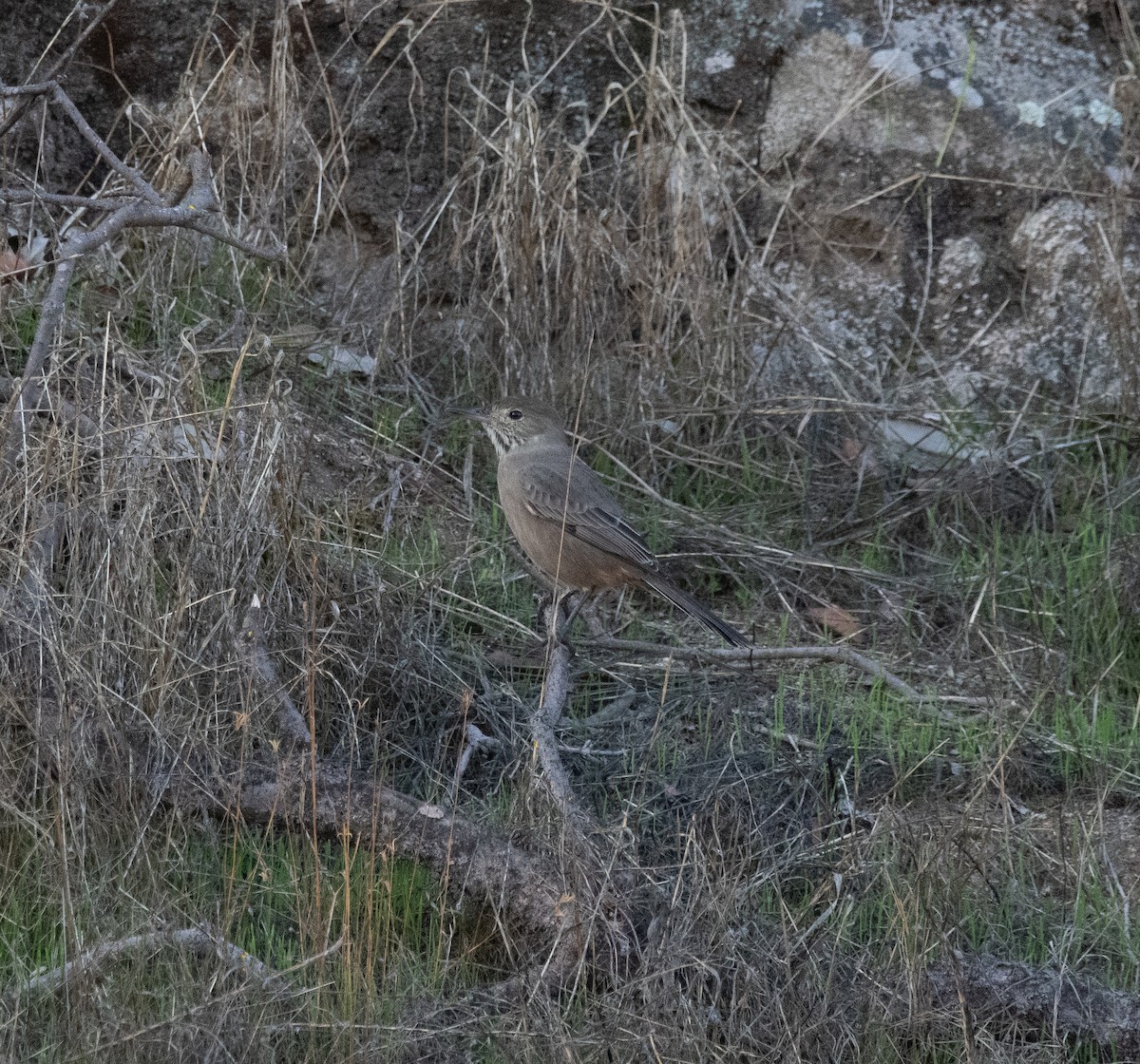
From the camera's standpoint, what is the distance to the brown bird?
5.35m

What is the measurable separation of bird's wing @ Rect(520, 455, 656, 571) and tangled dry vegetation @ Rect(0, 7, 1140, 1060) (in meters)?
0.31

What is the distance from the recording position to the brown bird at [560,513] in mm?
5352

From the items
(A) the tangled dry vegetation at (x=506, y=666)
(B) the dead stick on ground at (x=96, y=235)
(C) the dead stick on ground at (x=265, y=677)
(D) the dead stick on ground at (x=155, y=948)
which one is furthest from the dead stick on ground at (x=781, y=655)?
(D) the dead stick on ground at (x=155, y=948)

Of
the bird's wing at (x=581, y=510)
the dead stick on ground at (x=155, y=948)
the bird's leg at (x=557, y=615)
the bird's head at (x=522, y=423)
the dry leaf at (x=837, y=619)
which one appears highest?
the dead stick on ground at (x=155, y=948)

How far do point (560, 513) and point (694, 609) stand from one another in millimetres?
595

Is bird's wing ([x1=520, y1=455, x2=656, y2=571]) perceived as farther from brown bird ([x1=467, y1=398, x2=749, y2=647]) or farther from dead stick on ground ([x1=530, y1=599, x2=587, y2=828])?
dead stick on ground ([x1=530, y1=599, x2=587, y2=828])

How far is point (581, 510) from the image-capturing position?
219 inches

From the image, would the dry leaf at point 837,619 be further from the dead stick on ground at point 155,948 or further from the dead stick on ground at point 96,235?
the dead stick on ground at point 155,948

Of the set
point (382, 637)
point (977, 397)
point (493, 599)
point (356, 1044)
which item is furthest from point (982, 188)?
point (356, 1044)

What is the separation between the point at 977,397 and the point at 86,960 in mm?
4571

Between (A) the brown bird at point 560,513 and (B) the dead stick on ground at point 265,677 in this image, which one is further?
(A) the brown bird at point 560,513

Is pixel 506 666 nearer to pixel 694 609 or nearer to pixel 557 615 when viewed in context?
pixel 557 615

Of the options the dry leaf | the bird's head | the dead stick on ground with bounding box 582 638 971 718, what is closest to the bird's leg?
the dead stick on ground with bounding box 582 638 971 718

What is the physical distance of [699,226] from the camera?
20.8 ft
